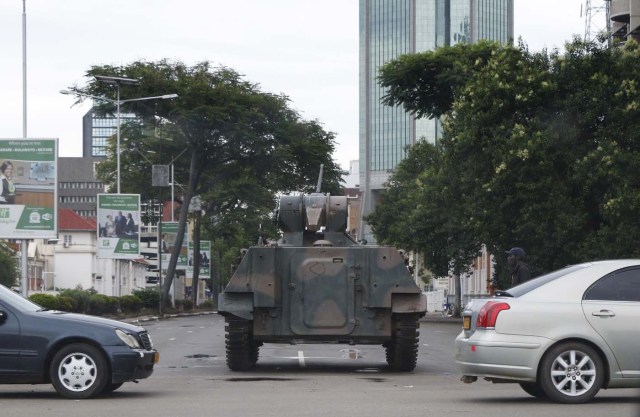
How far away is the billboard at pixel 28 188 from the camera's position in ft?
127

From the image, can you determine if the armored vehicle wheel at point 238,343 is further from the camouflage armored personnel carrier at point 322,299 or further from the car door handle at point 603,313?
the car door handle at point 603,313

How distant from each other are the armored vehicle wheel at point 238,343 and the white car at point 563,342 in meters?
6.78

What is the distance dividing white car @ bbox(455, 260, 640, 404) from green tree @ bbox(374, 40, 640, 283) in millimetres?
24888

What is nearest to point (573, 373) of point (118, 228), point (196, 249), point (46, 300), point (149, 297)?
point (46, 300)

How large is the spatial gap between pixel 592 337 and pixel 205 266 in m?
74.8

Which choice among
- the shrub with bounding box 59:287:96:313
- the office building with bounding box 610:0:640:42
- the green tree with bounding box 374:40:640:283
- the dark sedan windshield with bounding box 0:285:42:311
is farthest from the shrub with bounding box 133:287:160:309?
the dark sedan windshield with bounding box 0:285:42:311

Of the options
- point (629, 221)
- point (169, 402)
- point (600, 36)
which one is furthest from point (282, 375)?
point (600, 36)

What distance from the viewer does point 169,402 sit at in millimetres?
14641

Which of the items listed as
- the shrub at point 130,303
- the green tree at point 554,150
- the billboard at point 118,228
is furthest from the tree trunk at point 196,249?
the green tree at point 554,150

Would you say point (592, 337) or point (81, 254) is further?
point (81, 254)

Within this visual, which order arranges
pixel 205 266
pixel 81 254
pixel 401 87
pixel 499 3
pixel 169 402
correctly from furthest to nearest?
pixel 499 3
pixel 81 254
pixel 205 266
pixel 401 87
pixel 169 402

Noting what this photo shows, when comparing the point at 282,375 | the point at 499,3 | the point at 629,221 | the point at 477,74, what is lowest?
the point at 282,375

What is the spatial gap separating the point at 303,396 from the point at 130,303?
164 ft

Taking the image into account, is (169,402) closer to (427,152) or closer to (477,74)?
(477,74)
